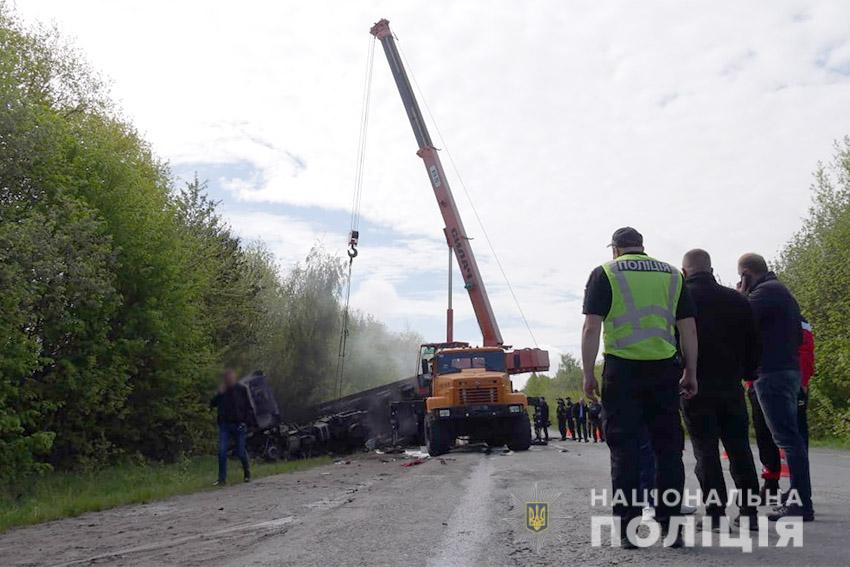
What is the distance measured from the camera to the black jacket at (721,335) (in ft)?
18.2

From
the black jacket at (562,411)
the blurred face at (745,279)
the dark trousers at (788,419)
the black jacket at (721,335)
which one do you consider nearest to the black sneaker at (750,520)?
the dark trousers at (788,419)

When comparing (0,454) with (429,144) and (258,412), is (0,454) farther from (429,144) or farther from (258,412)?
(429,144)

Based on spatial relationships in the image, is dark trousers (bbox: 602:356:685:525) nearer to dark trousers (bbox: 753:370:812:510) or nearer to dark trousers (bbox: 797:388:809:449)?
dark trousers (bbox: 753:370:812:510)

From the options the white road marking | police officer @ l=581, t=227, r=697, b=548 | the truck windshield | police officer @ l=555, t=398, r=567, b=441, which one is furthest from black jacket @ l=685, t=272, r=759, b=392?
police officer @ l=555, t=398, r=567, b=441

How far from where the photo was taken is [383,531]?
5.92 metres

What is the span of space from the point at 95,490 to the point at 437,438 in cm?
763

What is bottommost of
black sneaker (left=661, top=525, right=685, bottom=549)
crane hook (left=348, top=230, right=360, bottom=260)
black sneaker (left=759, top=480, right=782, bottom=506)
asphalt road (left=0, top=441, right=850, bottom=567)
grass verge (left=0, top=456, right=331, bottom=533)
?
grass verge (left=0, top=456, right=331, bottom=533)

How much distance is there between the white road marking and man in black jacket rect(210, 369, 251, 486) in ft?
15.2

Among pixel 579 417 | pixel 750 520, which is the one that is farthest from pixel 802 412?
pixel 579 417

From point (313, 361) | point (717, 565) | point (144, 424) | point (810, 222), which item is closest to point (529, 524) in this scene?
point (717, 565)

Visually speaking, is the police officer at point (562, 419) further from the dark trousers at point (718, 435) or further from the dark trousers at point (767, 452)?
the dark trousers at point (718, 435)

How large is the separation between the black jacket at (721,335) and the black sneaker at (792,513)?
3.14 ft

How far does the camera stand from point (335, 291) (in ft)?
113

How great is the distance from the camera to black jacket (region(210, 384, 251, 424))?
41.1 ft
